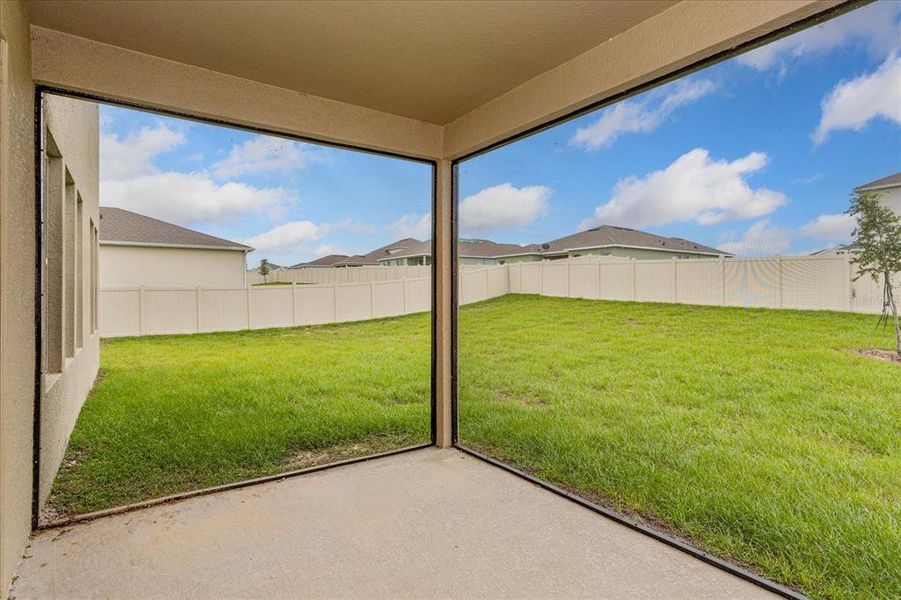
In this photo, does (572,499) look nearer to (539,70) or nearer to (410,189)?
(539,70)

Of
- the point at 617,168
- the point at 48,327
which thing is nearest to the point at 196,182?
the point at 48,327

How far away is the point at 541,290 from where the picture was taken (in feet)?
14.8

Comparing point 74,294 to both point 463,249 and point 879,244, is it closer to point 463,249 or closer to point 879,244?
point 463,249

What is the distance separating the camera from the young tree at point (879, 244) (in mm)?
1942

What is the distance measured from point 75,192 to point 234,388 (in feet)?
6.80

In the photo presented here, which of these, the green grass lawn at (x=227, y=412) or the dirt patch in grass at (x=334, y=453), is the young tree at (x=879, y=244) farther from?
the dirt patch in grass at (x=334, y=453)

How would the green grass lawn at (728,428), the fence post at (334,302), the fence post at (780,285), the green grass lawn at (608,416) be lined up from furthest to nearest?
the fence post at (334,302) → the fence post at (780,285) → the green grass lawn at (608,416) → the green grass lawn at (728,428)

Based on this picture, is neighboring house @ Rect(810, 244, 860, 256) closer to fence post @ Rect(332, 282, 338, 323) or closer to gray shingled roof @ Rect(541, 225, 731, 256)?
gray shingled roof @ Rect(541, 225, 731, 256)

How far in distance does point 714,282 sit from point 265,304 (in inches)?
143

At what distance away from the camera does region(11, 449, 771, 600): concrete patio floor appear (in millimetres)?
1781

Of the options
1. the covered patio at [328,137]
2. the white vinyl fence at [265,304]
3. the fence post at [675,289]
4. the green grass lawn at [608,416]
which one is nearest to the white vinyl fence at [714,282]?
the fence post at [675,289]

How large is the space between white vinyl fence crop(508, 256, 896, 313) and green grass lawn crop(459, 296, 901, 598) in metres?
0.10

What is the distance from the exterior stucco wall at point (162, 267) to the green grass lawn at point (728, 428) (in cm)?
217

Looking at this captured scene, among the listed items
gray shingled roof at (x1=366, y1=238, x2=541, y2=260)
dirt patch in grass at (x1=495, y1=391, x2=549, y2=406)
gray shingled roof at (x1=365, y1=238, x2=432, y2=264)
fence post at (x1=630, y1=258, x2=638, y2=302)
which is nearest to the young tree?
fence post at (x1=630, y1=258, x2=638, y2=302)
